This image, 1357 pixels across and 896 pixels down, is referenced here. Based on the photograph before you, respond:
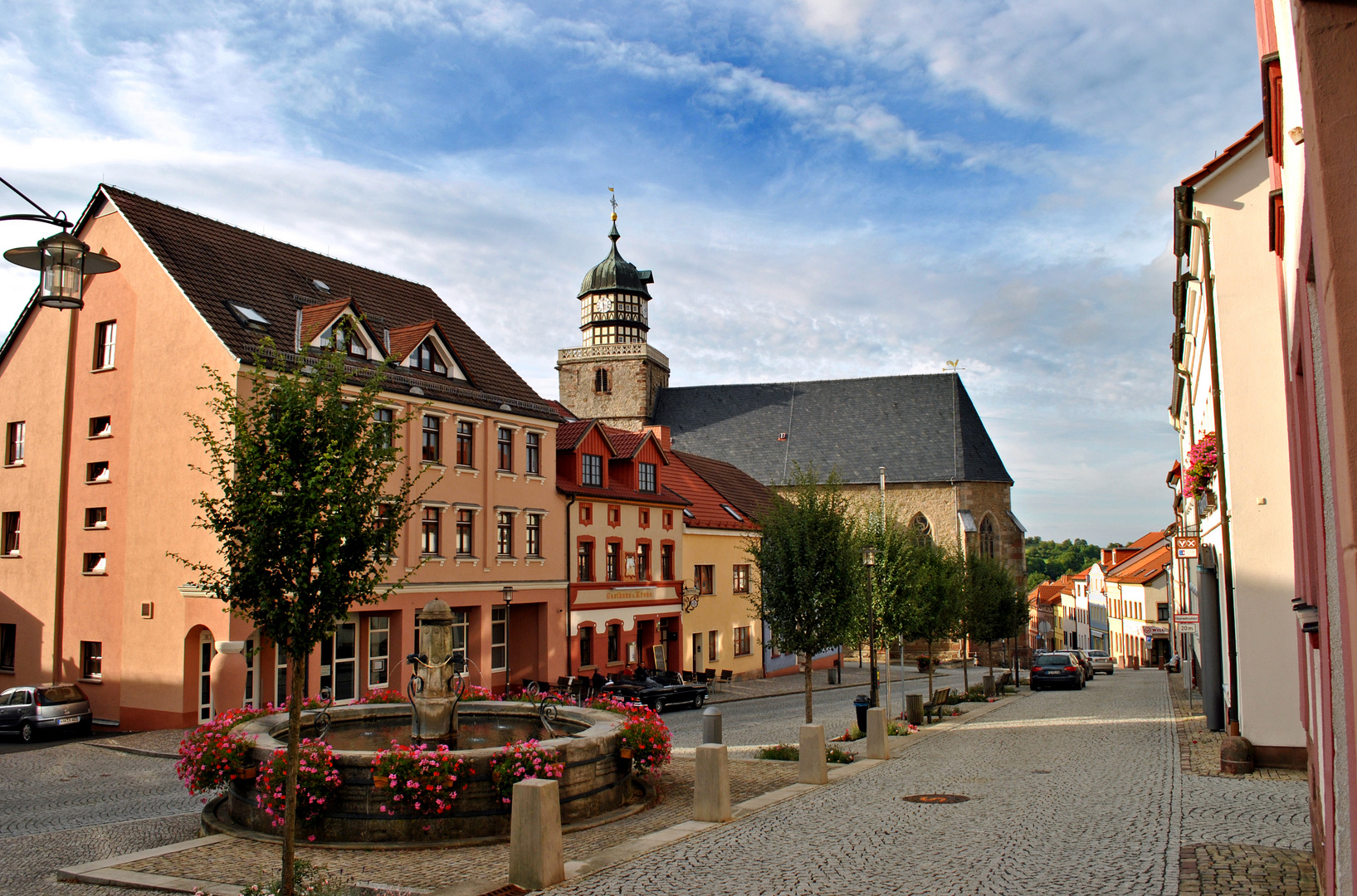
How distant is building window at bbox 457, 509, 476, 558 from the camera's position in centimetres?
2858

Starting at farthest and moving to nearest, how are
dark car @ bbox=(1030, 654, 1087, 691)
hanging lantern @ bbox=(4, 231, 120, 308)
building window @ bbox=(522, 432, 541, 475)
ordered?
dark car @ bbox=(1030, 654, 1087, 691) → building window @ bbox=(522, 432, 541, 475) → hanging lantern @ bbox=(4, 231, 120, 308)

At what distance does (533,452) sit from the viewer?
3175cm

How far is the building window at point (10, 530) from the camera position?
27500 millimetres

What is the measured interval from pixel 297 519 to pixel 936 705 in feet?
68.4

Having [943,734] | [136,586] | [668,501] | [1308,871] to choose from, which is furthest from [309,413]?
[668,501]

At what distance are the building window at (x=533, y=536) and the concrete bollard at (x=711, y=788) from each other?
66.4 feet

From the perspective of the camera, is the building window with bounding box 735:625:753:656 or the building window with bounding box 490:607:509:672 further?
the building window with bounding box 735:625:753:656

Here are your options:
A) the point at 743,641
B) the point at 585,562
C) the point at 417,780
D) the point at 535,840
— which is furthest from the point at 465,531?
the point at 535,840

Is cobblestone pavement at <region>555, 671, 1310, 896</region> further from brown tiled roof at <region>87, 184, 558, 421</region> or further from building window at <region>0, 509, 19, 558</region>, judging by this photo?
building window at <region>0, 509, 19, 558</region>

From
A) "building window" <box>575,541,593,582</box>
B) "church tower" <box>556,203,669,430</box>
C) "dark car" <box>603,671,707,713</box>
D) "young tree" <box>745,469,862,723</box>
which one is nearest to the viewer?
"young tree" <box>745,469,862,723</box>

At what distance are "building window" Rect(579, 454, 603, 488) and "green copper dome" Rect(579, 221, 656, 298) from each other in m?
33.6

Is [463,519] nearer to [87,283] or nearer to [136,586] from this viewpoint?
[136,586]

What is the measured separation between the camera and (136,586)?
24094 millimetres

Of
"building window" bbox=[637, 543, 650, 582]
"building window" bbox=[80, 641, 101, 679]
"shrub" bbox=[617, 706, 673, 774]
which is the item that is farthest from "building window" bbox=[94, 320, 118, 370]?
"shrub" bbox=[617, 706, 673, 774]
